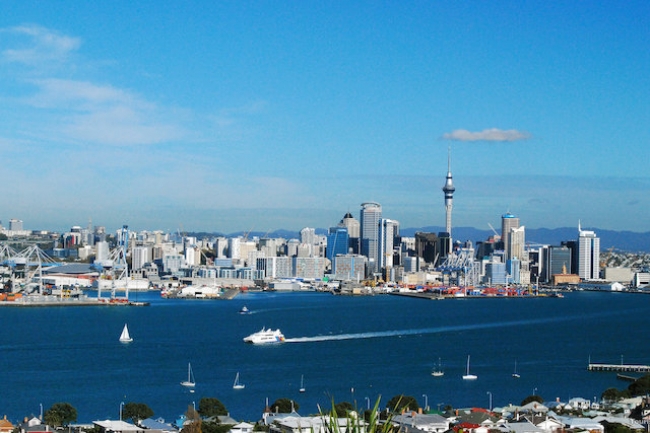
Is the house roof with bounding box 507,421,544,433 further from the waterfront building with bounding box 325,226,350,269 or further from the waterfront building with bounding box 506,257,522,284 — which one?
the waterfront building with bounding box 325,226,350,269

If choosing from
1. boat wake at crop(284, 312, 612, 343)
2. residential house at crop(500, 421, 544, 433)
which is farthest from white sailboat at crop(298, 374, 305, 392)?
boat wake at crop(284, 312, 612, 343)

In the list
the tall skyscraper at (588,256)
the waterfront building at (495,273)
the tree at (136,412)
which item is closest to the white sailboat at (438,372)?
the tree at (136,412)

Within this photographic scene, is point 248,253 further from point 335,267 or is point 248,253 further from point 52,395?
point 52,395

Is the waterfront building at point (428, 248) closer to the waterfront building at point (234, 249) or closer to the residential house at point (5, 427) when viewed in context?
the waterfront building at point (234, 249)

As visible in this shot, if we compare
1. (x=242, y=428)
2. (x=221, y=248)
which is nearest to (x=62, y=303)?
(x=242, y=428)

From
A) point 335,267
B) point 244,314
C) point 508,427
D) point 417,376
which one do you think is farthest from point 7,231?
point 508,427
